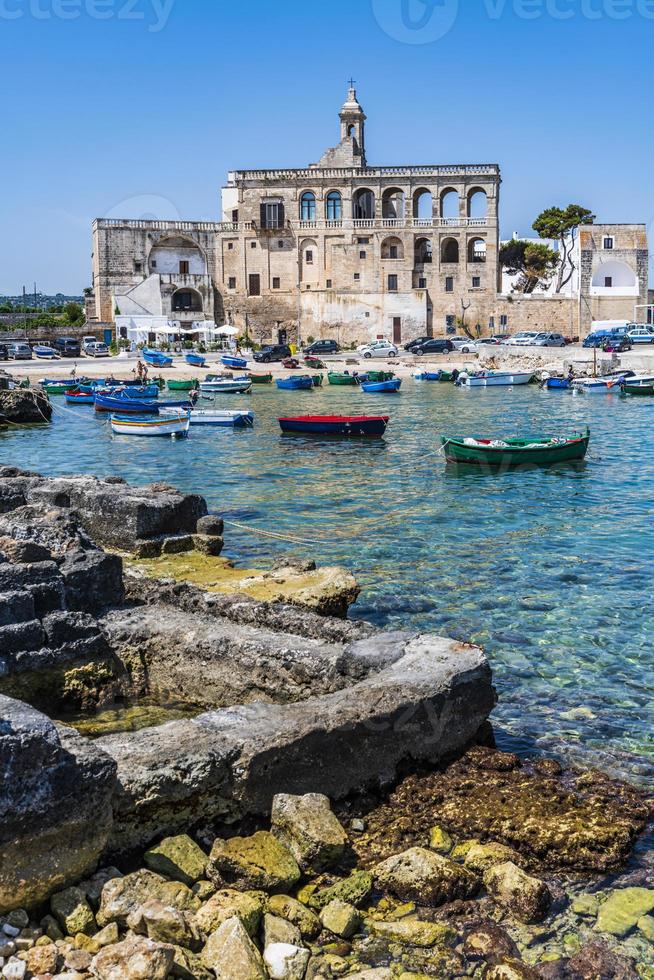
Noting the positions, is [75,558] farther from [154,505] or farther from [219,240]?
[219,240]

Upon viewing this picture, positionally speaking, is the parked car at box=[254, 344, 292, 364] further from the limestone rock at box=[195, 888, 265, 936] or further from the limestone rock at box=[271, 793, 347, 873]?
the limestone rock at box=[195, 888, 265, 936]

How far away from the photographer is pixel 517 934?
20.8ft

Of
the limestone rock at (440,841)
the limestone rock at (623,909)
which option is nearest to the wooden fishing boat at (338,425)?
the limestone rock at (440,841)

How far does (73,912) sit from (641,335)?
218 ft

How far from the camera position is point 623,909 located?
6.68 metres

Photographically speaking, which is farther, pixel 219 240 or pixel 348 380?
pixel 219 240

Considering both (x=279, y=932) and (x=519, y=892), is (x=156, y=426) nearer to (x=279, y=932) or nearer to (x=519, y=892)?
(x=519, y=892)

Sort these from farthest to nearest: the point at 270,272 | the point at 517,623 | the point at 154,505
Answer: the point at 270,272 → the point at 154,505 → the point at 517,623

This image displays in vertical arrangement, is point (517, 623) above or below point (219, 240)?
below

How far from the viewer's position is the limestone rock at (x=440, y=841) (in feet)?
23.7

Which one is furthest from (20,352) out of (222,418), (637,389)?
(637,389)

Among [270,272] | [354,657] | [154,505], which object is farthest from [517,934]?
[270,272]

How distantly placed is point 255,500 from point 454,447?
292 inches

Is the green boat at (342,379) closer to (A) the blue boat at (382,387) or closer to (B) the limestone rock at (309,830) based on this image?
(A) the blue boat at (382,387)
